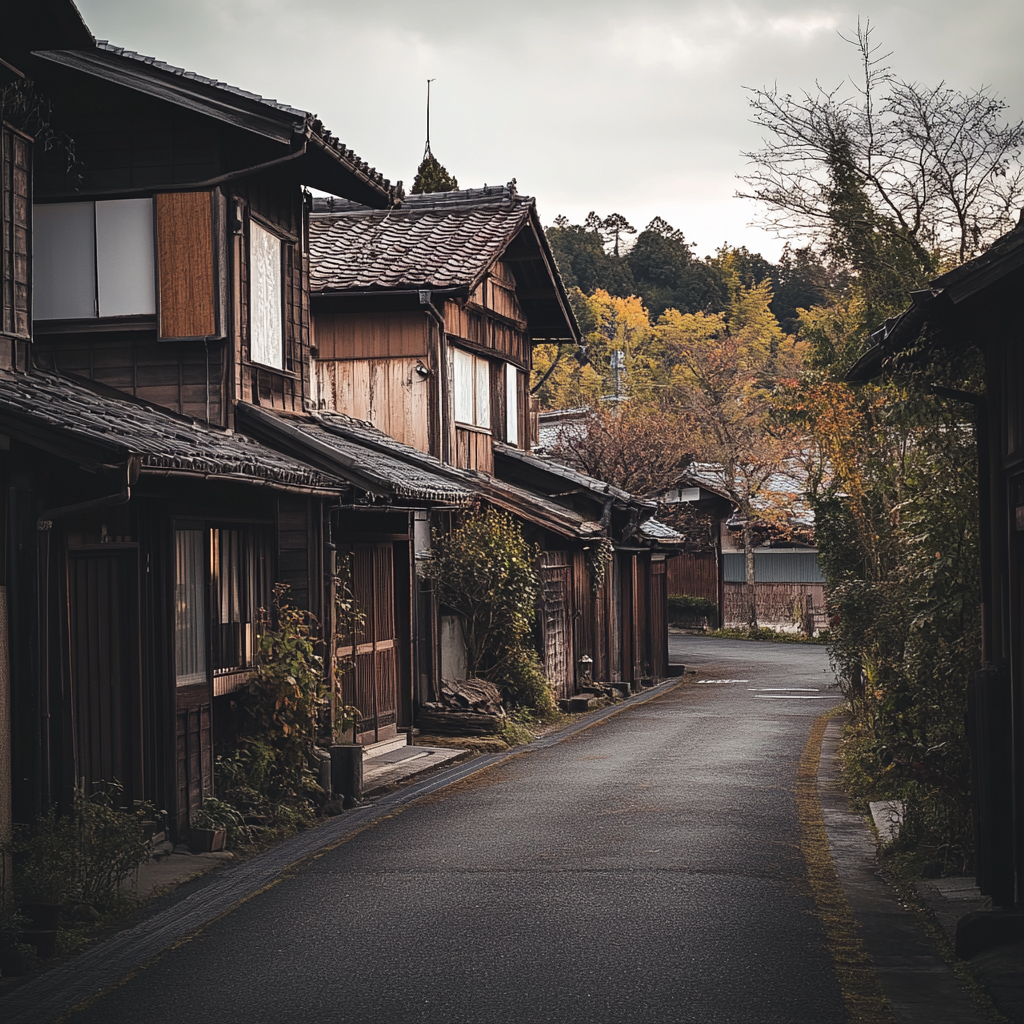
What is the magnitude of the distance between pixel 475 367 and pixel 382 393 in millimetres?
2466

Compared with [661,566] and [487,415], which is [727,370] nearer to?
[661,566]

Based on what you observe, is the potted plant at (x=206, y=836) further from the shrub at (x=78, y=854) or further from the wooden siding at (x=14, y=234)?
the wooden siding at (x=14, y=234)

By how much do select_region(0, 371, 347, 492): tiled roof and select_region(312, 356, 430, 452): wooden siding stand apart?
26.0 ft

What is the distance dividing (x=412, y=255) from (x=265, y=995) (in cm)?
1613

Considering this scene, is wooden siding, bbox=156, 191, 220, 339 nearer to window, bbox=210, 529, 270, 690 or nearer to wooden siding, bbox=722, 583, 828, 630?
window, bbox=210, 529, 270, 690

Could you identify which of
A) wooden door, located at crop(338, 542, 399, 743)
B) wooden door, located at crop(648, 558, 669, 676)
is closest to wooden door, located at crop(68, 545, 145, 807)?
wooden door, located at crop(338, 542, 399, 743)

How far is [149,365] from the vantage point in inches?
528

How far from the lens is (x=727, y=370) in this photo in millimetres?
46250

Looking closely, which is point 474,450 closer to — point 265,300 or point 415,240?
point 415,240

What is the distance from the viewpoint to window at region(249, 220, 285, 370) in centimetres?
1416

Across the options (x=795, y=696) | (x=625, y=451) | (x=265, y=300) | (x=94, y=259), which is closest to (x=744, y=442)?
(x=625, y=451)

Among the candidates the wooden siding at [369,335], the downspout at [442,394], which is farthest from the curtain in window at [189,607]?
the wooden siding at [369,335]

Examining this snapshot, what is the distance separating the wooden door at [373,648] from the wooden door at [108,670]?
5032 mm

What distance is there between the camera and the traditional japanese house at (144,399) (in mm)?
8789
